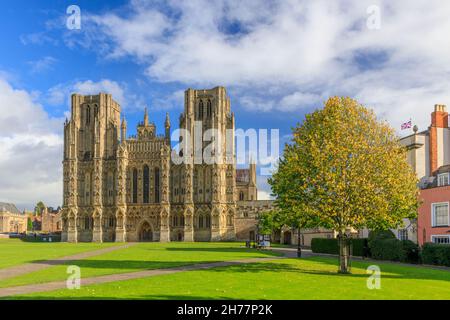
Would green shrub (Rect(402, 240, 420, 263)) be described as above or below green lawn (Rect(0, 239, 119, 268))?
above

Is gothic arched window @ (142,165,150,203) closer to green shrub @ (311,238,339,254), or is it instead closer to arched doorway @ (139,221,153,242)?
arched doorway @ (139,221,153,242)

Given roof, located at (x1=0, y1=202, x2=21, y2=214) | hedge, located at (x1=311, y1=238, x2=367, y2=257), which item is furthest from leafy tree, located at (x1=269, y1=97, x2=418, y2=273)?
roof, located at (x1=0, y1=202, x2=21, y2=214)

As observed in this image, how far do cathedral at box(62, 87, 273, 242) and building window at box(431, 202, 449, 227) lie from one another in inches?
2427

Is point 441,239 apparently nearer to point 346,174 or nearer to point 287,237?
point 346,174

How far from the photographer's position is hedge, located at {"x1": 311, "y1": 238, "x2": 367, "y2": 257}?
48719mm

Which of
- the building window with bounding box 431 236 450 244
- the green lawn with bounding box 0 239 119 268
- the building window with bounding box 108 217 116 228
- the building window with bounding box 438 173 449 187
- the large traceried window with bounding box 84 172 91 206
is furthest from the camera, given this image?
the large traceried window with bounding box 84 172 91 206

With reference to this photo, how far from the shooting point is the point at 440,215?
43312 millimetres

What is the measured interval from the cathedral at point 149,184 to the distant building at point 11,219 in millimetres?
72702

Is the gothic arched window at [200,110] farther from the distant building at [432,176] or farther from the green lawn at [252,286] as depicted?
the green lawn at [252,286]

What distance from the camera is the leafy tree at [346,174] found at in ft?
93.8

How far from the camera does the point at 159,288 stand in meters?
21.0

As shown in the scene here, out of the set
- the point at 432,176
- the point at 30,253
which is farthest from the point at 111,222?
the point at 432,176
